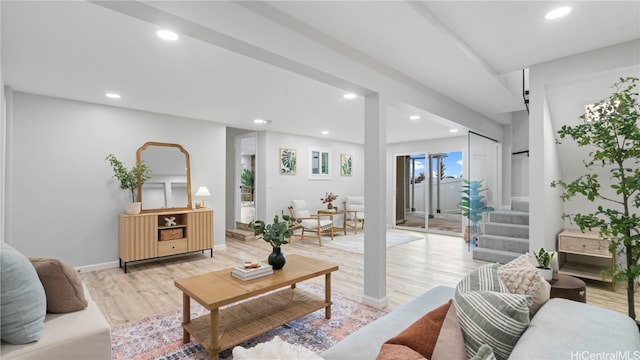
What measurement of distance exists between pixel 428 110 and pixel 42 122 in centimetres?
491

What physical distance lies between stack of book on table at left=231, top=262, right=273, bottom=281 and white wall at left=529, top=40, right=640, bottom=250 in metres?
2.72

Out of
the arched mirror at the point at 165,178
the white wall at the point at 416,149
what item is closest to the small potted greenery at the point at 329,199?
the white wall at the point at 416,149

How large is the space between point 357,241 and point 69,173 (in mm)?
4952

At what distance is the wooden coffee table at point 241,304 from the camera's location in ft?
6.68

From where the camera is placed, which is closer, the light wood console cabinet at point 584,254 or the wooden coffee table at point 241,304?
the wooden coffee table at point 241,304

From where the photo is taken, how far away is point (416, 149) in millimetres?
8078

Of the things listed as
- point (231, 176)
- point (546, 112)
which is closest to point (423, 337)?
point (546, 112)

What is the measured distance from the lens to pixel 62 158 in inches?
159

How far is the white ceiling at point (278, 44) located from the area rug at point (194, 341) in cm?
213

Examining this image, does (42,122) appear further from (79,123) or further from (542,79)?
(542,79)

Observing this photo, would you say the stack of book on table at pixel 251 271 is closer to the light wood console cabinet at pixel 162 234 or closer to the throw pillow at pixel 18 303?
the throw pillow at pixel 18 303

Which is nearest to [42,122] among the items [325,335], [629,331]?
[325,335]

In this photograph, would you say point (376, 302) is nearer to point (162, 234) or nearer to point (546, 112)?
point (546, 112)

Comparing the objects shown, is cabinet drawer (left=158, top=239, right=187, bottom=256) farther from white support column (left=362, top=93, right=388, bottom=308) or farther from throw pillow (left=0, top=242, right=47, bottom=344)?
throw pillow (left=0, top=242, right=47, bottom=344)
